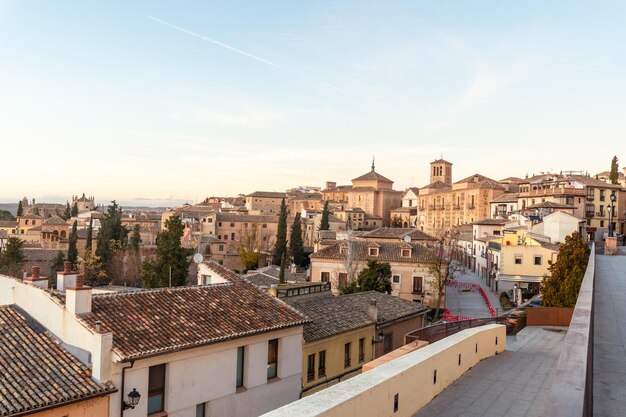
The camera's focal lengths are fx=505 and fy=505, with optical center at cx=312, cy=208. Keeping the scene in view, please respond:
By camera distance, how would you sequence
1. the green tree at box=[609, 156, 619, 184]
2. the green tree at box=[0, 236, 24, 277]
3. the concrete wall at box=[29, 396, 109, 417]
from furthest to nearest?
the green tree at box=[609, 156, 619, 184]
the green tree at box=[0, 236, 24, 277]
the concrete wall at box=[29, 396, 109, 417]

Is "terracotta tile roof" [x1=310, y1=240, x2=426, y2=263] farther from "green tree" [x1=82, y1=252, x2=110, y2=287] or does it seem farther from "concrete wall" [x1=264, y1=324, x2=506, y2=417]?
"concrete wall" [x1=264, y1=324, x2=506, y2=417]

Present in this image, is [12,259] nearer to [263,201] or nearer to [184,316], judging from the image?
[184,316]

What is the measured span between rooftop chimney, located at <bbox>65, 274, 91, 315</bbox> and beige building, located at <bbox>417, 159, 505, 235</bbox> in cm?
7365

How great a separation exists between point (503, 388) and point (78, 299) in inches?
343

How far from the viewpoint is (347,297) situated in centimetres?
2100

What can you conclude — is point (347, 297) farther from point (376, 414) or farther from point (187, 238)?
point (187, 238)

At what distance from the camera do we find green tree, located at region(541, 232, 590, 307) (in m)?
16.0

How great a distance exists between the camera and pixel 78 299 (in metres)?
11.0

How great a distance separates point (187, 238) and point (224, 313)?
6000cm

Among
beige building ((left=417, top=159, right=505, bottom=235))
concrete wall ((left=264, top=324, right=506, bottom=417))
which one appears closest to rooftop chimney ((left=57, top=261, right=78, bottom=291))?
concrete wall ((left=264, top=324, right=506, bottom=417))

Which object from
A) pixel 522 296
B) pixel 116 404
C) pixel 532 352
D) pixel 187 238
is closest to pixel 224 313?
pixel 116 404

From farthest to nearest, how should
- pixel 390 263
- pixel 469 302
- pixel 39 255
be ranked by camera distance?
pixel 39 255, pixel 469 302, pixel 390 263

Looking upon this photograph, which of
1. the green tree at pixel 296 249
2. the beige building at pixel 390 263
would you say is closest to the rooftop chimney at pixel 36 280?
the beige building at pixel 390 263

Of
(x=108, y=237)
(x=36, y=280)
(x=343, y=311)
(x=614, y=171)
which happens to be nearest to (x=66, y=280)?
(x=36, y=280)
